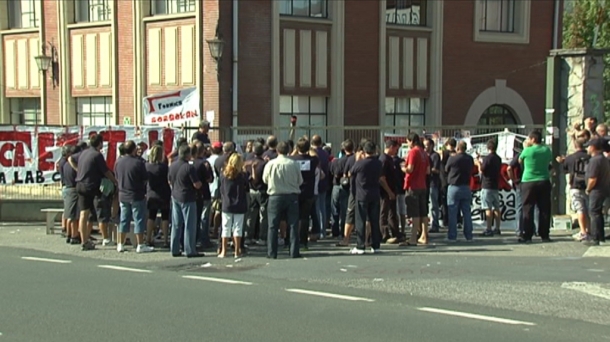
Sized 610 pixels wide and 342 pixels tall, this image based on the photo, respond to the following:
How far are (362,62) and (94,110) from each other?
334 inches

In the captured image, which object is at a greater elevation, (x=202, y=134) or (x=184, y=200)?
(x=202, y=134)

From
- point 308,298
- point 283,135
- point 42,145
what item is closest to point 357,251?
point 308,298

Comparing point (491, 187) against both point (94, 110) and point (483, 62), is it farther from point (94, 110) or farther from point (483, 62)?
point (94, 110)

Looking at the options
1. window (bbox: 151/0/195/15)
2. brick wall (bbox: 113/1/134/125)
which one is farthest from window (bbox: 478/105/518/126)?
brick wall (bbox: 113/1/134/125)

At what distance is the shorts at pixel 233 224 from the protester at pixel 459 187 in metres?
4.01

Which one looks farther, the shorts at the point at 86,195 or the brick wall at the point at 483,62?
the brick wall at the point at 483,62

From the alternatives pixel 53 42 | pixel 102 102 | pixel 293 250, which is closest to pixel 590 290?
pixel 293 250

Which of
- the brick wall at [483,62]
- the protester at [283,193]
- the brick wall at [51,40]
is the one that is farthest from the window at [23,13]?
the protester at [283,193]

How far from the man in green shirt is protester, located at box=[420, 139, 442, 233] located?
192 cm

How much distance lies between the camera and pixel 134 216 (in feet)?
46.1

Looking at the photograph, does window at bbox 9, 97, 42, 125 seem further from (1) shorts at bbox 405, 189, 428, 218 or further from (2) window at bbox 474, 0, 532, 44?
(1) shorts at bbox 405, 189, 428, 218

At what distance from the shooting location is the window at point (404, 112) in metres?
27.3

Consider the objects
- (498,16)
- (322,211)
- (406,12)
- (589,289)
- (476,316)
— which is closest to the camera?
(476,316)

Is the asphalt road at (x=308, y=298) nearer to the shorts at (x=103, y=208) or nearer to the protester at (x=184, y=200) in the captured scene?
the protester at (x=184, y=200)
